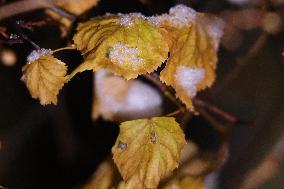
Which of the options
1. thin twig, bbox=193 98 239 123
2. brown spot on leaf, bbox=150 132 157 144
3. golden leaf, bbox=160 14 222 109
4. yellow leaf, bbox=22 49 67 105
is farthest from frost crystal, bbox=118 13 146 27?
thin twig, bbox=193 98 239 123

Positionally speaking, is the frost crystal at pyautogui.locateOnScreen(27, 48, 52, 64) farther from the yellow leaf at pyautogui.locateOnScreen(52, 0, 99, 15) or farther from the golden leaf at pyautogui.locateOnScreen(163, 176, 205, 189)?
the golden leaf at pyautogui.locateOnScreen(163, 176, 205, 189)

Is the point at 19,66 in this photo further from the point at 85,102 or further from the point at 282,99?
the point at 282,99

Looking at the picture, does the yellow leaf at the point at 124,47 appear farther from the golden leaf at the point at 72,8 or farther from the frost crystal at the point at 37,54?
the golden leaf at the point at 72,8

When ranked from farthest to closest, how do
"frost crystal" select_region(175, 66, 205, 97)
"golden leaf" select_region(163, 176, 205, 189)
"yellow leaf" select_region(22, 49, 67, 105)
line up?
1. "golden leaf" select_region(163, 176, 205, 189)
2. "frost crystal" select_region(175, 66, 205, 97)
3. "yellow leaf" select_region(22, 49, 67, 105)

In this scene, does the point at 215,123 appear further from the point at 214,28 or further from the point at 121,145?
the point at 121,145

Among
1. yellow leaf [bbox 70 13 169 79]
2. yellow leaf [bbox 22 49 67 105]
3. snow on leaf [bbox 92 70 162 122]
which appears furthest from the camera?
snow on leaf [bbox 92 70 162 122]
